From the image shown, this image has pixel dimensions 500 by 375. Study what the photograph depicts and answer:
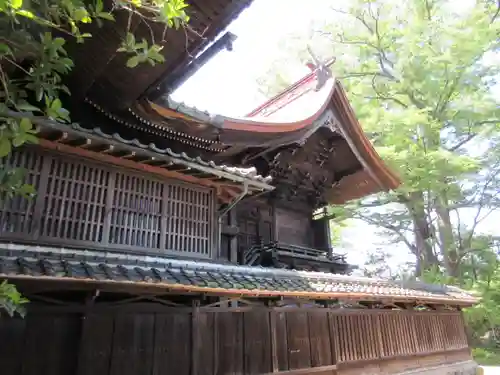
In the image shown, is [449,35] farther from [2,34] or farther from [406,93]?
[2,34]

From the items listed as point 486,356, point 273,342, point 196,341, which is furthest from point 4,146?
point 486,356

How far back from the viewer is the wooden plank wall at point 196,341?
5.12 metres

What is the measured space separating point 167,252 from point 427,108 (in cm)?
1501

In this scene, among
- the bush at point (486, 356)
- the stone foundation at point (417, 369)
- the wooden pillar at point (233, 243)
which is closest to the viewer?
the wooden pillar at point (233, 243)

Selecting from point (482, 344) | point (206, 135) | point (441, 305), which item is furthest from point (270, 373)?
point (482, 344)

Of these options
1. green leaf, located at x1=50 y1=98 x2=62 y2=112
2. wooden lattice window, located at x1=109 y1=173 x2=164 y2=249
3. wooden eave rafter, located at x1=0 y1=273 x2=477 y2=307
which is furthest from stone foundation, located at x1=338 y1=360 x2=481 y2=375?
green leaf, located at x1=50 y1=98 x2=62 y2=112

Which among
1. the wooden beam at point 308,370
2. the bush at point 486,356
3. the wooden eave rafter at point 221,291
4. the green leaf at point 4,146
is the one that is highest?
the green leaf at point 4,146

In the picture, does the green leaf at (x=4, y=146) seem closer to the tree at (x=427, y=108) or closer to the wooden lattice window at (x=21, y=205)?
the wooden lattice window at (x=21, y=205)

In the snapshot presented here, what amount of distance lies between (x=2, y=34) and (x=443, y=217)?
22.6 m

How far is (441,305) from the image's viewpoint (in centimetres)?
1267

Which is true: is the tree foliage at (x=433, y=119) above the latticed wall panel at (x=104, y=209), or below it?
above

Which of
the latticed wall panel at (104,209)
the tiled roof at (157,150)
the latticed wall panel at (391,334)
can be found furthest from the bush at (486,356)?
the latticed wall panel at (104,209)

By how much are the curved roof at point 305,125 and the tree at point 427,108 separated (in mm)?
4099

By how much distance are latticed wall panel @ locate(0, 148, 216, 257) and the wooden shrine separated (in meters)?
0.02
